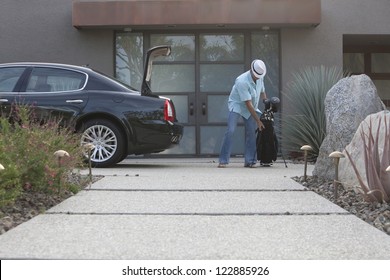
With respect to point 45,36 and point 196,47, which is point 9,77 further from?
point 196,47

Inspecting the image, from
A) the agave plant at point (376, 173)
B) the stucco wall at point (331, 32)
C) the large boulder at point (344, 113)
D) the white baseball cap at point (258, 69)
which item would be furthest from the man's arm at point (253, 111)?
the agave plant at point (376, 173)

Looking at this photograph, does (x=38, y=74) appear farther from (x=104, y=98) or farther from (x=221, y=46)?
(x=221, y=46)

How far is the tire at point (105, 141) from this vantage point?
10242 mm

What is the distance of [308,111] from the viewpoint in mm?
13109

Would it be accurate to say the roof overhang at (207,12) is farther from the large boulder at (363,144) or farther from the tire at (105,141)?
the large boulder at (363,144)

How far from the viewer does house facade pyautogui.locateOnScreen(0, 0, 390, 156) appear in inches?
556

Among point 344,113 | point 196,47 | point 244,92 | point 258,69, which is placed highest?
point 196,47

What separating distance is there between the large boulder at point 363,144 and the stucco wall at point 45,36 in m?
7.97

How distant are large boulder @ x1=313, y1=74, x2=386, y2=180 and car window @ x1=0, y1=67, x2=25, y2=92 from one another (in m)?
4.89

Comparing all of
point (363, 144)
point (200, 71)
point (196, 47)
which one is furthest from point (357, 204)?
point (196, 47)

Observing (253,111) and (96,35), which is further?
(96,35)

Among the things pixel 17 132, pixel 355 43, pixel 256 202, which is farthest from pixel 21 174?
pixel 355 43

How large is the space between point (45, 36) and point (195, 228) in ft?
33.0

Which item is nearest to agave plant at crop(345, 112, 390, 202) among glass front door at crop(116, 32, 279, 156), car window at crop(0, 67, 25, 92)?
car window at crop(0, 67, 25, 92)
